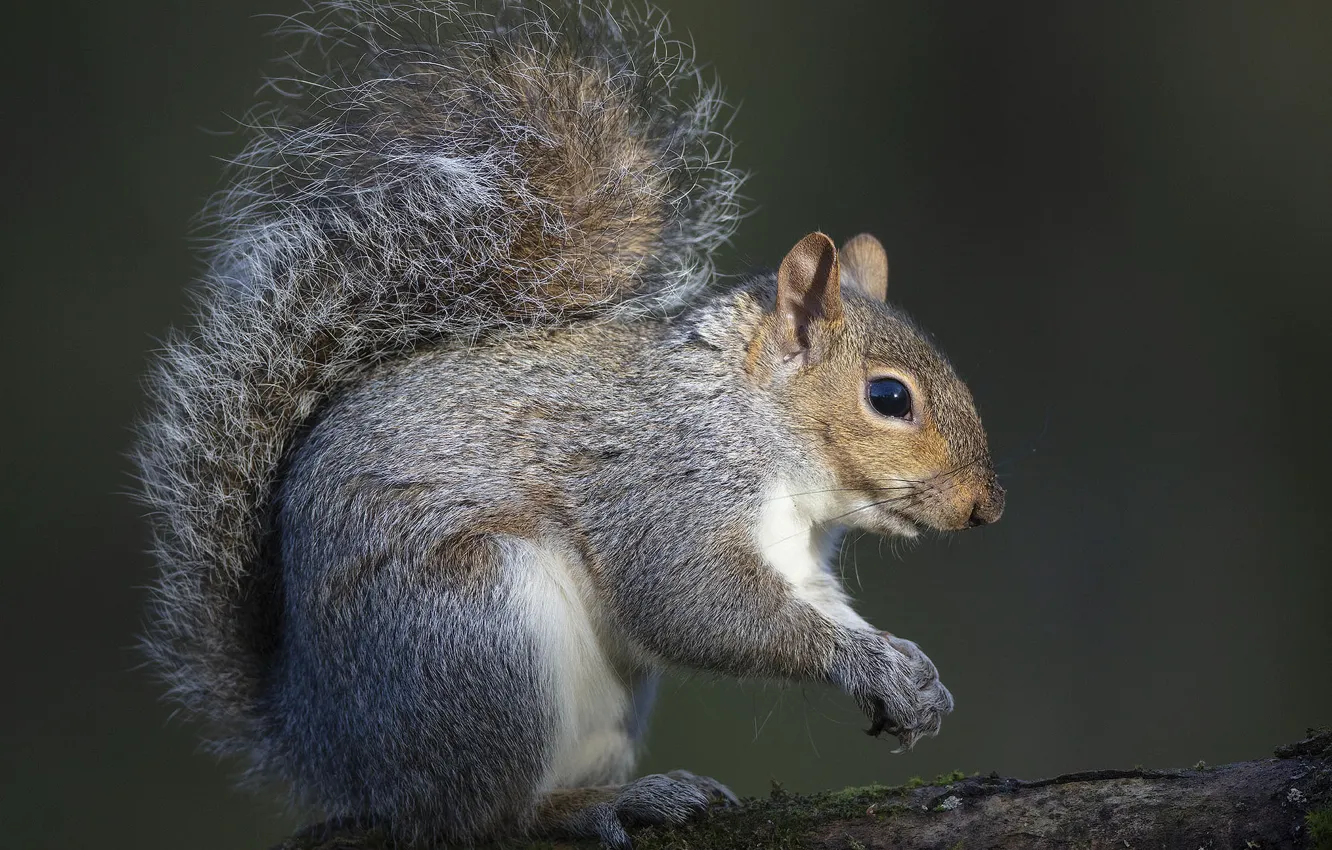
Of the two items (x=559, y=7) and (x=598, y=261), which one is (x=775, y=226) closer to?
(x=559, y=7)

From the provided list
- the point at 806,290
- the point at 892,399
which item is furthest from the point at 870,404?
the point at 806,290

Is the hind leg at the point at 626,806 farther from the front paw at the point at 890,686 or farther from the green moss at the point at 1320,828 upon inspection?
the green moss at the point at 1320,828

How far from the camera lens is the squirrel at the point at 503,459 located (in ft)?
6.23

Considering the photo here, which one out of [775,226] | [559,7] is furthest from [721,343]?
[775,226]

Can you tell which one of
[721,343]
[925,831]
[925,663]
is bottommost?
[925,831]

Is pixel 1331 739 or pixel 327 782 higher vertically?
pixel 1331 739

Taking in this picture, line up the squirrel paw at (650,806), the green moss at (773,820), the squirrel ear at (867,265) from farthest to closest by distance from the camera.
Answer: the squirrel ear at (867,265) < the squirrel paw at (650,806) < the green moss at (773,820)

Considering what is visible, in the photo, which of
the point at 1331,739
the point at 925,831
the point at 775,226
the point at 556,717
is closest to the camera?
the point at 1331,739

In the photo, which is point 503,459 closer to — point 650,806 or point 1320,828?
point 650,806

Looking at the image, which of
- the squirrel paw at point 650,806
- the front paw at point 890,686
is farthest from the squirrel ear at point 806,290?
the squirrel paw at point 650,806

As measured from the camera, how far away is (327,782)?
204cm

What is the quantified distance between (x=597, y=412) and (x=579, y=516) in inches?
7.5

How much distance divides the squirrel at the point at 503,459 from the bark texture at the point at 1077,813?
0.22 meters

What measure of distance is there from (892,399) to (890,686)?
1.59 feet
